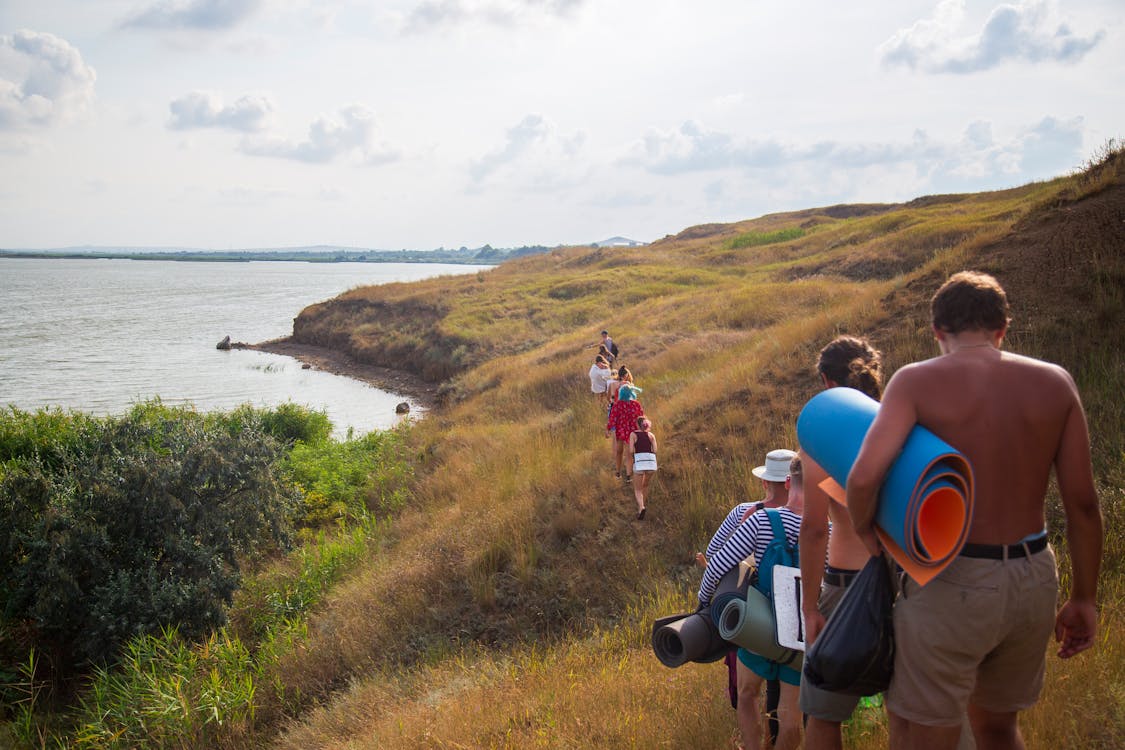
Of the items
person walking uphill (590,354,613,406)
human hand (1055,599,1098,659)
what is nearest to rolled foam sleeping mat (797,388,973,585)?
human hand (1055,599,1098,659)

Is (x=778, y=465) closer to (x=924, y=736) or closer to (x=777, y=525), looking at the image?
(x=777, y=525)

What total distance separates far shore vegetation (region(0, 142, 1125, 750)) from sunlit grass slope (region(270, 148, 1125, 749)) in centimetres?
3

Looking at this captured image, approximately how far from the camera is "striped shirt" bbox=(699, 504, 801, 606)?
3703 mm

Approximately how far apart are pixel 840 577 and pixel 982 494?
0.79m

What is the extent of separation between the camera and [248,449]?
12195 millimetres

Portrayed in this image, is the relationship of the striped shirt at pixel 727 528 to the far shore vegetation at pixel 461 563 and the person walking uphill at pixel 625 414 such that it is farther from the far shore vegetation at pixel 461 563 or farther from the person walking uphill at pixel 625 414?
the person walking uphill at pixel 625 414

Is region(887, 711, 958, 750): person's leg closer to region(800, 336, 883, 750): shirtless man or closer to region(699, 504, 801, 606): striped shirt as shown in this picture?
region(800, 336, 883, 750): shirtless man

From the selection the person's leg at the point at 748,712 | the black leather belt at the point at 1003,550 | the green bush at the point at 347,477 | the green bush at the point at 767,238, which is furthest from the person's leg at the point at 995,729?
the green bush at the point at 767,238

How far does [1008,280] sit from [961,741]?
32.5ft

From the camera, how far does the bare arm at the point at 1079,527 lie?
8.24 ft

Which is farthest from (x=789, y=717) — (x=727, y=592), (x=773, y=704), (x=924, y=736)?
(x=924, y=736)

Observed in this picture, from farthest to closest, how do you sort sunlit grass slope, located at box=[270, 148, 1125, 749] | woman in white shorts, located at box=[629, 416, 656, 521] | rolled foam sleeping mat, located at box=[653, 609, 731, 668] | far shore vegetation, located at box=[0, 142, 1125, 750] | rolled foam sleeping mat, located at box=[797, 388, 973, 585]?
woman in white shorts, located at box=[629, 416, 656, 521]
far shore vegetation, located at box=[0, 142, 1125, 750]
sunlit grass slope, located at box=[270, 148, 1125, 749]
rolled foam sleeping mat, located at box=[653, 609, 731, 668]
rolled foam sleeping mat, located at box=[797, 388, 973, 585]

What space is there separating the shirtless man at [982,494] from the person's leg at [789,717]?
3.78 feet

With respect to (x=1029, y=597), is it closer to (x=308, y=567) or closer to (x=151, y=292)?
(x=308, y=567)
